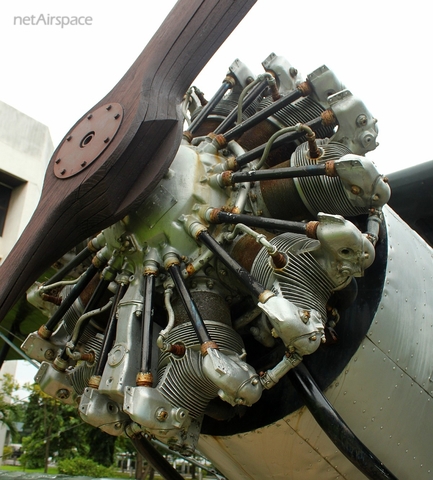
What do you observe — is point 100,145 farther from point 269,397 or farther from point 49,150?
point 49,150

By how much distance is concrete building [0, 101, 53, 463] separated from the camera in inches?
739

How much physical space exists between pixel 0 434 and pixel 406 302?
21.9 m

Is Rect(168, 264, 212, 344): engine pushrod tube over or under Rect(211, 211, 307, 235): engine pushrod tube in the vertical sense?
under

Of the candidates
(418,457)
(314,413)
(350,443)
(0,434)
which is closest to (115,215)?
(314,413)

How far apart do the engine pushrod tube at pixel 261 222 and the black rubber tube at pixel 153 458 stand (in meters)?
1.64

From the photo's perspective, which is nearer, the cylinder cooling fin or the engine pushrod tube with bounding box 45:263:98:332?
the cylinder cooling fin

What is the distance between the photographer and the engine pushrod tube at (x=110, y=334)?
124 inches

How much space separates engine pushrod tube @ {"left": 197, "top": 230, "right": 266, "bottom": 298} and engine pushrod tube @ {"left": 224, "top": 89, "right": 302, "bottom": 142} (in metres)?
0.98

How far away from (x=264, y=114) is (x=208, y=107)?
64cm

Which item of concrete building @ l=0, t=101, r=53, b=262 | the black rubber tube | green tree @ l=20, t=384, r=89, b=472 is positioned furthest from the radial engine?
green tree @ l=20, t=384, r=89, b=472

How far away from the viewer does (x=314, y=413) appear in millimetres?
2795

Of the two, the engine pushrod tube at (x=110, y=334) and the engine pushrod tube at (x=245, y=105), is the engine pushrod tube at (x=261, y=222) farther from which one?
the engine pushrod tube at (x=245, y=105)

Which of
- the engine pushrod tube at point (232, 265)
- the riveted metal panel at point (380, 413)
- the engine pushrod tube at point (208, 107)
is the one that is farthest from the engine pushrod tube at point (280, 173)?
the engine pushrod tube at point (208, 107)

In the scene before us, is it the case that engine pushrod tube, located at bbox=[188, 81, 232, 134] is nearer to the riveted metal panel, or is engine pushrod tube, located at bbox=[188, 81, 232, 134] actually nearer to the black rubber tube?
the riveted metal panel
